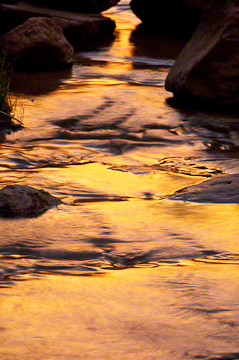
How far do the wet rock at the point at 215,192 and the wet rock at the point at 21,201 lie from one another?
855 mm

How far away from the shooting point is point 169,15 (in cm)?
1223

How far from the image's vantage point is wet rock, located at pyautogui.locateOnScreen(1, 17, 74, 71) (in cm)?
853

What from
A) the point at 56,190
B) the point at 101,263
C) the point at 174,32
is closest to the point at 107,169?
the point at 56,190

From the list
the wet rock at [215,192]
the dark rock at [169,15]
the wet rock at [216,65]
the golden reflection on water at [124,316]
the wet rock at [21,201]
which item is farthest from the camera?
the dark rock at [169,15]

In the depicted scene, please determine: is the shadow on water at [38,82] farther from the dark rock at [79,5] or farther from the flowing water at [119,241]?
the dark rock at [79,5]

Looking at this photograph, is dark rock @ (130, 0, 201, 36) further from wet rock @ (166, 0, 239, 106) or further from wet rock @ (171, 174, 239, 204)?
wet rock @ (171, 174, 239, 204)

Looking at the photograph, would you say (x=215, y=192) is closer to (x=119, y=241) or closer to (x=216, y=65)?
(x=119, y=241)

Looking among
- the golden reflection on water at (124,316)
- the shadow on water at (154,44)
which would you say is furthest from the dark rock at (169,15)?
the golden reflection on water at (124,316)

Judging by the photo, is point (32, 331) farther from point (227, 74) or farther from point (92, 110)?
point (227, 74)

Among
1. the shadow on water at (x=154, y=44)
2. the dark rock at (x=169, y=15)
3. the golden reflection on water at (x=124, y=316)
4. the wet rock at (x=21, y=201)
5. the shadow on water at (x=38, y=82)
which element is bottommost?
the shadow on water at (x=38, y=82)

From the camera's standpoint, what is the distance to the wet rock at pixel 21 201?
3604 mm

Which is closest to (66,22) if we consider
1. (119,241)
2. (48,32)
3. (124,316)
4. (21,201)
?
(48,32)

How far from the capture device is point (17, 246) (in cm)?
312

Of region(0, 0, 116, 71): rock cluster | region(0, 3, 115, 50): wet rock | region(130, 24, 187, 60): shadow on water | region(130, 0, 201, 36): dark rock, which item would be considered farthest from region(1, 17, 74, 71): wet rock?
region(130, 0, 201, 36): dark rock
